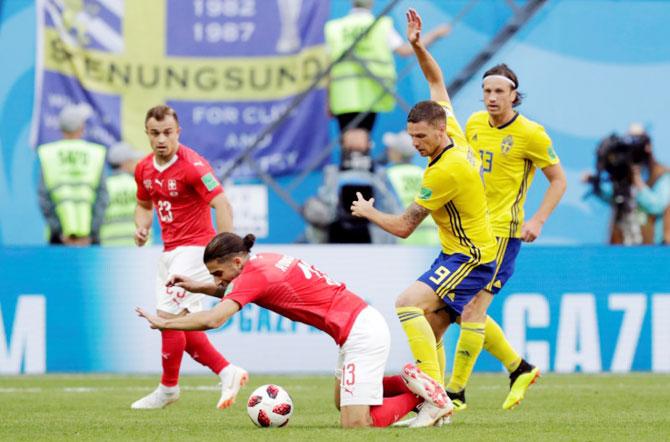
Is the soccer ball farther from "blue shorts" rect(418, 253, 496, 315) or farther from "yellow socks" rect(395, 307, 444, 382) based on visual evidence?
"blue shorts" rect(418, 253, 496, 315)

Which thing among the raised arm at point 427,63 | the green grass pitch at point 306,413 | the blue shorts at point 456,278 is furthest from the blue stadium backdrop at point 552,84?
the blue shorts at point 456,278

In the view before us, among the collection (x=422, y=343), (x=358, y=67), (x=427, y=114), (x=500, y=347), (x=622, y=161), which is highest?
(x=358, y=67)

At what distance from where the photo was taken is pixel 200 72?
55.1 feet

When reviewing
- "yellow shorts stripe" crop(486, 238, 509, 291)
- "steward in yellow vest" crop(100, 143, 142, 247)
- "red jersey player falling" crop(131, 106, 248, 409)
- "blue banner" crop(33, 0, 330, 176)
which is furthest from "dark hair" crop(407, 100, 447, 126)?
"steward in yellow vest" crop(100, 143, 142, 247)

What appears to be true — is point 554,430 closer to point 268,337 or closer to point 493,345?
point 493,345

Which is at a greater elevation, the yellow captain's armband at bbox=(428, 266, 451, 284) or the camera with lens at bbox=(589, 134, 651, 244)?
the camera with lens at bbox=(589, 134, 651, 244)

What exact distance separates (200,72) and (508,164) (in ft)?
22.5

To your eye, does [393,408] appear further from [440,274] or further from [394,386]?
[440,274]

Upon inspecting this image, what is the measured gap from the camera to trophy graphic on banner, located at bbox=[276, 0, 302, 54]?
16.6 meters

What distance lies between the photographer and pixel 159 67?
54.8ft

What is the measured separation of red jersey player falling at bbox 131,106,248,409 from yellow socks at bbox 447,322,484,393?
167cm

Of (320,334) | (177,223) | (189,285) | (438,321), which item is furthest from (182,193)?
(320,334)

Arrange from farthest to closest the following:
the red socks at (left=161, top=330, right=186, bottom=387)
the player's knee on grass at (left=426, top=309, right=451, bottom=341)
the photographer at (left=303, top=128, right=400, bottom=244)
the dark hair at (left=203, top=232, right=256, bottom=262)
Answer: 1. the photographer at (left=303, top=128, right=400, bottom=244)
2. the red socks at (left=161, top=330, right=186, bottom=387)
3. the player's knee on grass at (left=426, top=309, right=451, bottom=341)
4. the dark hair at (left=203, top=232, right=256, bottom=262)

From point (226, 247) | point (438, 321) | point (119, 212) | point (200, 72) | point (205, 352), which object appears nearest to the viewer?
point (226, 247)
